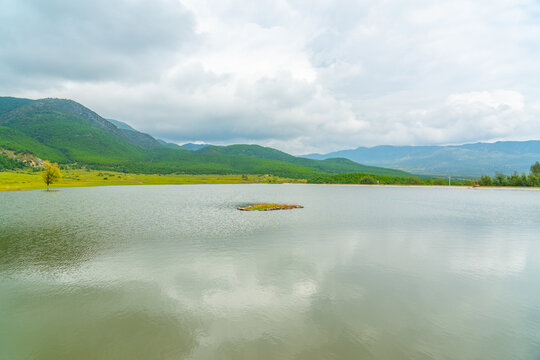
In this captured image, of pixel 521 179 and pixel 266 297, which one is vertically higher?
pixel 521 179

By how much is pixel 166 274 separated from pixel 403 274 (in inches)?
825

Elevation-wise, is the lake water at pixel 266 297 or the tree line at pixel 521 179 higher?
the tree line at pixel 521 179

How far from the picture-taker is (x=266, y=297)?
19422 millimetres

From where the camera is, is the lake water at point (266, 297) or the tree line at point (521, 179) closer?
the lake water at point (266, 297)

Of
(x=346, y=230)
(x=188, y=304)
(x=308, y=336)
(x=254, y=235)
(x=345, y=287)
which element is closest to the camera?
(x=308, y=336)

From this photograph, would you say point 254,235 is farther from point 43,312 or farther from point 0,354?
point 0,354

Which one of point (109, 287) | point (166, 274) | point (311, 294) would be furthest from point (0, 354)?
point (311, 294)

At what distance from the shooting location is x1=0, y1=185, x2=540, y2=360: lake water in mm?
→ 13789

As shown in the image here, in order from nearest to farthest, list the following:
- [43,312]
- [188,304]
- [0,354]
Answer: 1. [0,354]
2. [43,312]
3. [188,304]

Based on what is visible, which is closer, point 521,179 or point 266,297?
point 266,297

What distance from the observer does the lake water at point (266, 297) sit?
13.8 metres

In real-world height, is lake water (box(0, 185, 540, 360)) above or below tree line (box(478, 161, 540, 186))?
below

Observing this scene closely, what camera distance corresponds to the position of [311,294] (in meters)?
20.1

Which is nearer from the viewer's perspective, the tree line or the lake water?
the lake water
